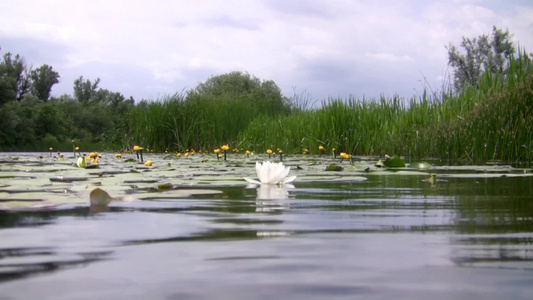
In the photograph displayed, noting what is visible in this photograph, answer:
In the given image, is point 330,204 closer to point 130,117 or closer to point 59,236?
point 59,236

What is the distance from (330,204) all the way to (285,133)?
1078 centimetres

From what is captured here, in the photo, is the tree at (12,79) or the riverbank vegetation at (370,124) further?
the tree at (12,79)

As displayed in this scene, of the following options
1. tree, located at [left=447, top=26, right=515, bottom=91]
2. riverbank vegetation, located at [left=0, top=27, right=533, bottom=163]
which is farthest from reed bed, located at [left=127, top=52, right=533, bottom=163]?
tree, located at [left=447, top=26, right=515, bottom=91]

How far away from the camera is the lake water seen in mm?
711

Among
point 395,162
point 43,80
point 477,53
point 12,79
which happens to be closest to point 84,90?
point 43,80

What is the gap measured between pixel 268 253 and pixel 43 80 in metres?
62.8

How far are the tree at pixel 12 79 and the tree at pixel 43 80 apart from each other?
10.2 feet

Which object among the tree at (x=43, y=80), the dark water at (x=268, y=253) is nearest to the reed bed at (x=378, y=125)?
the dark water at (x=268, y=253)

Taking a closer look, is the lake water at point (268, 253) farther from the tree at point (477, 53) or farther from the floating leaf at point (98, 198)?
the tree at point (477, 53)

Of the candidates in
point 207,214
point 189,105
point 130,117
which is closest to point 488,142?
point 207,214

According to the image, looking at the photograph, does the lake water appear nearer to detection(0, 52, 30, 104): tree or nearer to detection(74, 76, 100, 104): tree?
detection(0, 52, 30, 104): tree

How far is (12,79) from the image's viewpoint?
37.2 m

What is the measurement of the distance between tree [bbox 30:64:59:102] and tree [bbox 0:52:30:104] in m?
3.11

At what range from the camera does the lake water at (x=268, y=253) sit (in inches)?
28.0
